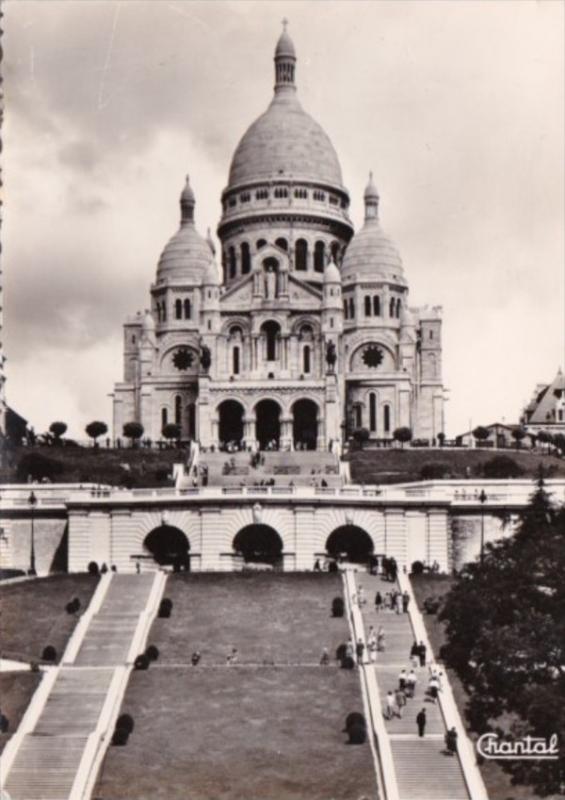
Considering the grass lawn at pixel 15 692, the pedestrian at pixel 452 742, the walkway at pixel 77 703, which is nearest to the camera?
the walkway at pixel 77 703

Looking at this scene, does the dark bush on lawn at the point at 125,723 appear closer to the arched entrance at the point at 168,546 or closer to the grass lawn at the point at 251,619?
the grass lawn at the point at 251,619

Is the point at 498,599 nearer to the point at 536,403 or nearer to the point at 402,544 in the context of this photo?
the point at 402,544

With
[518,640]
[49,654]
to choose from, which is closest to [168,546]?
[49,654]

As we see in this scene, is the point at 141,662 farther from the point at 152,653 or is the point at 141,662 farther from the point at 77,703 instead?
the point at 77,703

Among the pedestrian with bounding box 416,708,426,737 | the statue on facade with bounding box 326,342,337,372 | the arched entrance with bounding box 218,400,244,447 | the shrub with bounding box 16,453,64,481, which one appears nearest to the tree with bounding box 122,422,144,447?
the arched entrance with bounding box 218,400,244,447

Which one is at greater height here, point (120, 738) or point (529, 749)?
point (529, 749)

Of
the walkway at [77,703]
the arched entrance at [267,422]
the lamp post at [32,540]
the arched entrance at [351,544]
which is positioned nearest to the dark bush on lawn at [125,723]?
the walkway at [77,703]
